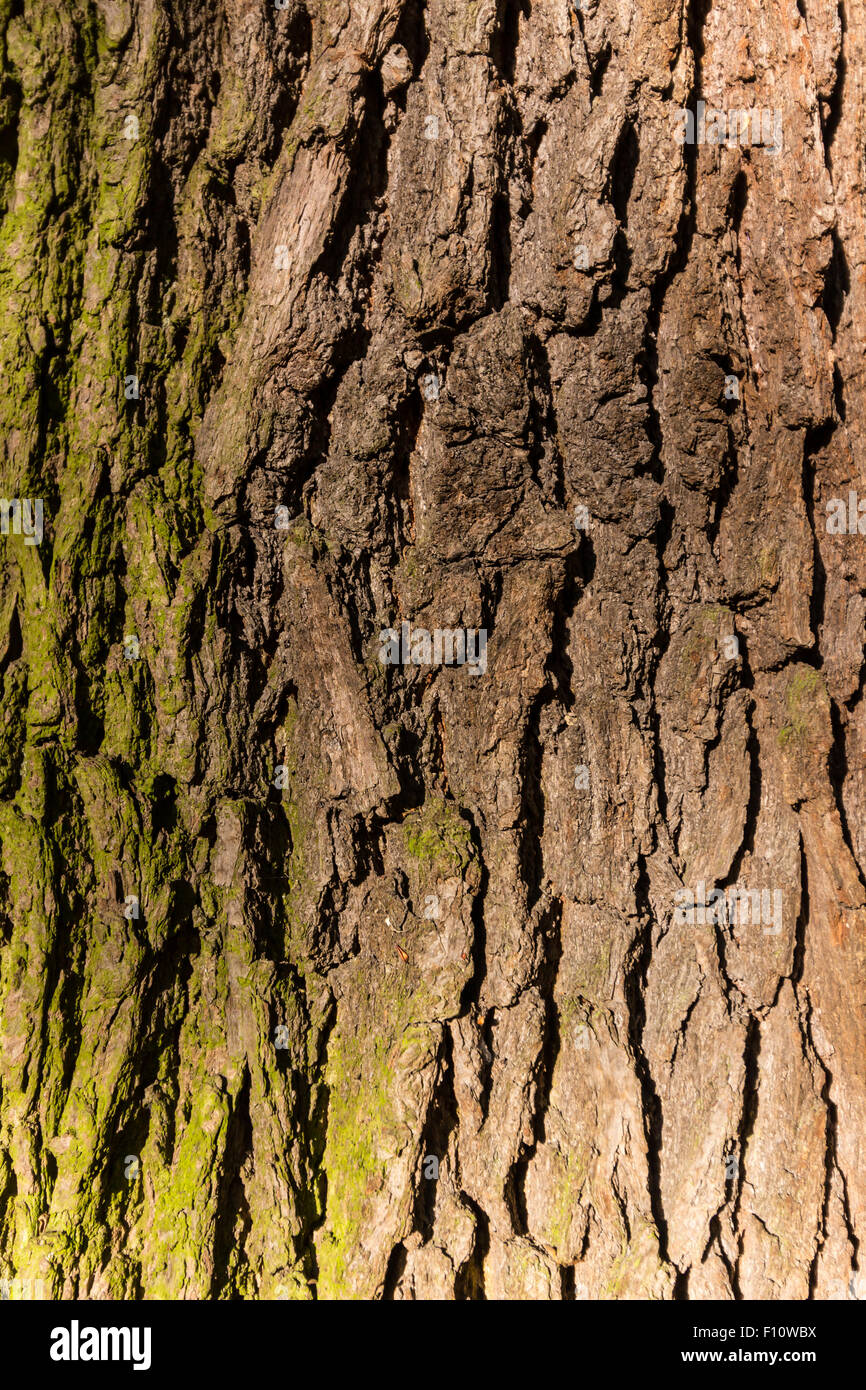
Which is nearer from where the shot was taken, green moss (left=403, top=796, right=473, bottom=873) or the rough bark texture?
the rough bark texture

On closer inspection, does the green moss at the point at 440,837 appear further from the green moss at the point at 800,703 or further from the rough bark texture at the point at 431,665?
the green moss at the point at 800,703

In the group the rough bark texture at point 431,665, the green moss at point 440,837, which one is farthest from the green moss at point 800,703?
the green moss at point 440,837

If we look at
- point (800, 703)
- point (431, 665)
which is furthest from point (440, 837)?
point (800, 703)

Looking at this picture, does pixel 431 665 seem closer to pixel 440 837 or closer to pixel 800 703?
pixel 440 837

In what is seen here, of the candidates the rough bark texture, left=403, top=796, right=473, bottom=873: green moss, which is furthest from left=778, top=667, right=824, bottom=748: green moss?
left=403, top=796, right=473, bottom=873: green moss

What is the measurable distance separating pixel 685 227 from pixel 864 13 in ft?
2.05

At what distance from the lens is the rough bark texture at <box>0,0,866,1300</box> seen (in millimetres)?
1746

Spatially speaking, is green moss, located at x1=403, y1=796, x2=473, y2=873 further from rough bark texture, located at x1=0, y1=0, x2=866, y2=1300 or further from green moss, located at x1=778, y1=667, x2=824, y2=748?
green moss, located at x1=778, y1=667, x2=824, y2=748

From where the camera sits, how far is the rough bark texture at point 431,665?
5.73ft

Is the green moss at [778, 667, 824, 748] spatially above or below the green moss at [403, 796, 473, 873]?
above

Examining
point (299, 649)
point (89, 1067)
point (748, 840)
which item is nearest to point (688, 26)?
point (299, 649)

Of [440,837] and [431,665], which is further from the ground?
[431,665]

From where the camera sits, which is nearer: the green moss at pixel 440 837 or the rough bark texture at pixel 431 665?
the rough bark texture at pixel 431 665

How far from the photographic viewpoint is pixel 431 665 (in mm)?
1884
